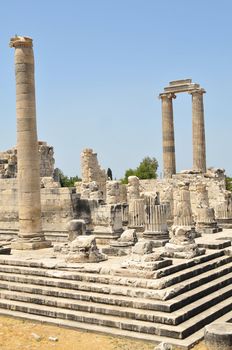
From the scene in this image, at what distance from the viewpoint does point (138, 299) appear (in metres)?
10.6

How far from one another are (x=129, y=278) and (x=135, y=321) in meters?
1.43

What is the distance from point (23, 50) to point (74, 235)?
631 cm

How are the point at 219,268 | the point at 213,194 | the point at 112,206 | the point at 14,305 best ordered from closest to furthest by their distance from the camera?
the point at 14,305 < the point at 219,268 < the point at 112,206 < the point at 213,194

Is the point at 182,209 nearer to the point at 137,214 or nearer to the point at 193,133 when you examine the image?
the point at 137,214

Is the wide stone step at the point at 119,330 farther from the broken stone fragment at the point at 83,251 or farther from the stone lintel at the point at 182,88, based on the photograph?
the stone lintel at the point at 182,88

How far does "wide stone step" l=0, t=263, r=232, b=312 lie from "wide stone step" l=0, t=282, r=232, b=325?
0.09 m

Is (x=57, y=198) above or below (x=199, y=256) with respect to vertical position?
above

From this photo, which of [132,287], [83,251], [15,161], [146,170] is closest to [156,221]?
[83,251]

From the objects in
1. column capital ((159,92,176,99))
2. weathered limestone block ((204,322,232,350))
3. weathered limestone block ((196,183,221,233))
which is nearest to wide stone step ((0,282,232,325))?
weathered limestone block ((204,322,232,350))

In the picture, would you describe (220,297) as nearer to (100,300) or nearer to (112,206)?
(100,300)

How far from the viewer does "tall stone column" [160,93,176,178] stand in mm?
33406

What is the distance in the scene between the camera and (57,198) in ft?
64.6

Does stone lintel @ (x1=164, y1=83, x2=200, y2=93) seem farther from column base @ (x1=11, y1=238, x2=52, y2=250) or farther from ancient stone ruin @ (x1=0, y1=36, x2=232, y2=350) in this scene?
column base @ (x1=11, y1=238, x2=52, y2=250)

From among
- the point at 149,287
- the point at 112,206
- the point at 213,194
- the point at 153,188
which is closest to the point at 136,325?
the point at 149,287
